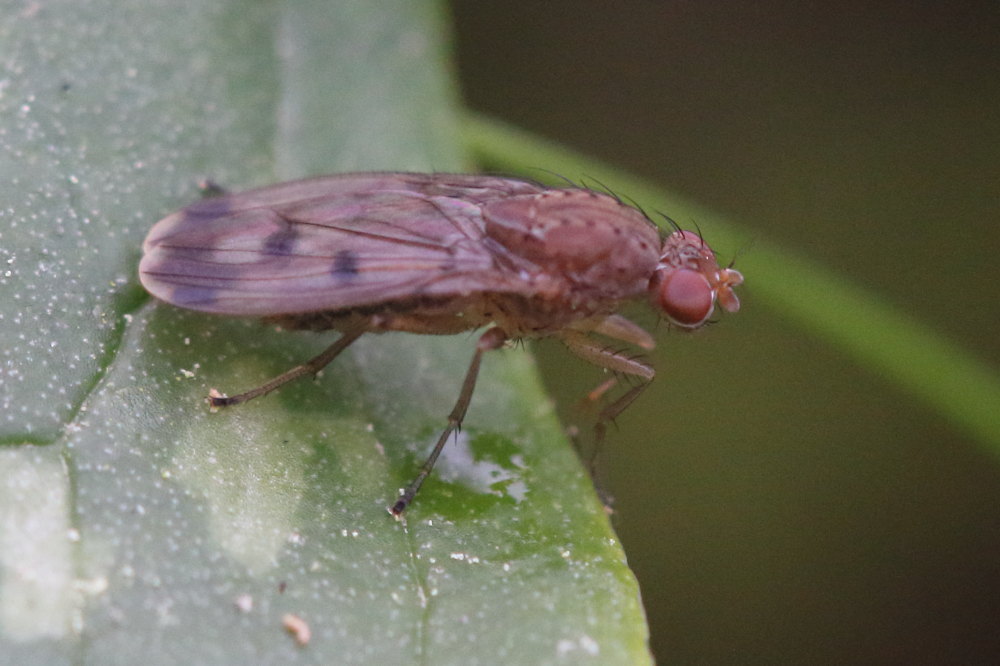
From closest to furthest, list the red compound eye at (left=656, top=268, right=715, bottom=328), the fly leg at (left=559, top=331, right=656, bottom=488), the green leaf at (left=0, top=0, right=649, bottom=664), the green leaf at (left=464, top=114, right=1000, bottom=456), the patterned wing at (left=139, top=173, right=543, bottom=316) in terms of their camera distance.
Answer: the green leaf at (left=0, top=0, right=649, bottom=664) < the patterned wing at (left=139, top=173, right=543, bottom=316) < the red compound eye at (left=656, top=268, right=715, bottom=328) < the fly leg at (left=559, top=331, right=656, bottom=488) < the green leaf at (left=464, top=114, right=1000, bottom=456)

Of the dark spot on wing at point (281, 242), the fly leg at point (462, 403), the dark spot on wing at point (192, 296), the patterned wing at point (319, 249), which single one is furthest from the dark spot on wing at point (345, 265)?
the fly leg at point (462, 403)

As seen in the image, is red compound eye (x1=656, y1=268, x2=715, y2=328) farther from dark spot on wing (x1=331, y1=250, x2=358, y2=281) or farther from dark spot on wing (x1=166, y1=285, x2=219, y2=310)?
dark spot on wing (x1=166, y1=285, x2=219, y2=310)

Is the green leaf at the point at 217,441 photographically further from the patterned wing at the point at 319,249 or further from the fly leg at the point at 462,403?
the patterned wing at the point at 319,249

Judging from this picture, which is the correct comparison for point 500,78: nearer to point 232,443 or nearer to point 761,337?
point 761,337

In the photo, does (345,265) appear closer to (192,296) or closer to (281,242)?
(281,242)

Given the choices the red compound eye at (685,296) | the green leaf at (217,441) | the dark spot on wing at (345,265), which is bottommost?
the green leaf at (217,441)

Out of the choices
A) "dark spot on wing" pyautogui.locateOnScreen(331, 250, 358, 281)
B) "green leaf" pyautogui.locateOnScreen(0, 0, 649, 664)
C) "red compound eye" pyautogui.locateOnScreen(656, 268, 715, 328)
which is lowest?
"green leaf" pyautogui.locateOnScreen(0, 0, 649, 664)

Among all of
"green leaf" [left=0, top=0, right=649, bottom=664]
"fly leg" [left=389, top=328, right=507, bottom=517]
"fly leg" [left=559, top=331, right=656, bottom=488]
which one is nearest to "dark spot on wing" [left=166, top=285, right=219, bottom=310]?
"green leaf" [left=0, top=0, right=649, bottom=664]
